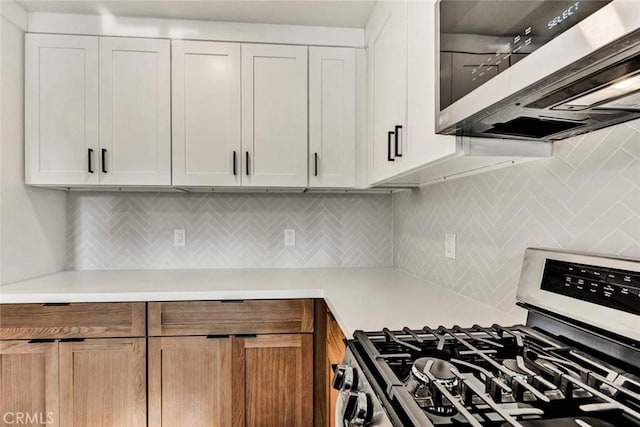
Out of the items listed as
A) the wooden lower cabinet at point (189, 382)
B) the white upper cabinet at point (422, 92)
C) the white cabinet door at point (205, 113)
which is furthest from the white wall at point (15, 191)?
the white upper cabinet at point (422, 92)

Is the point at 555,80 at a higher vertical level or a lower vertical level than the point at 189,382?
higher

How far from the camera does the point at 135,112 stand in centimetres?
204

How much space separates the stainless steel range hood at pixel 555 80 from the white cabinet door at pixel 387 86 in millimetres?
443

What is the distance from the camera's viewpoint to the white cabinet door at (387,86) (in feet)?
4.89

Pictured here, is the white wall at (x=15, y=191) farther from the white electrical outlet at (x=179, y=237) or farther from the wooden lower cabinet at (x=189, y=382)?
the wooden lower cabinet at (x=189, y=382)

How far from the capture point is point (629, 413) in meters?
0.66

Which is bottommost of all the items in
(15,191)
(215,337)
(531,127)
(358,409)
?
(215,337)

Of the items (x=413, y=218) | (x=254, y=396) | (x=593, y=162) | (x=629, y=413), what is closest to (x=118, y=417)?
(x=254, y=396)

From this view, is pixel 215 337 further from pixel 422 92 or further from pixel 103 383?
pixel 422 92

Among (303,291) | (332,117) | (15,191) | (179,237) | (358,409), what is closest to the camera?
(358,409)

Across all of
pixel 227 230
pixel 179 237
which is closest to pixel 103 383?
pixel 179 237

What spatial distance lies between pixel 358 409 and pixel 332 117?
1653mm

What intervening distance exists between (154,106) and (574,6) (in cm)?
193

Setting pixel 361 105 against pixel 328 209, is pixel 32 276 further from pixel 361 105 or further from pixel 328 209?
pixel 361 105
